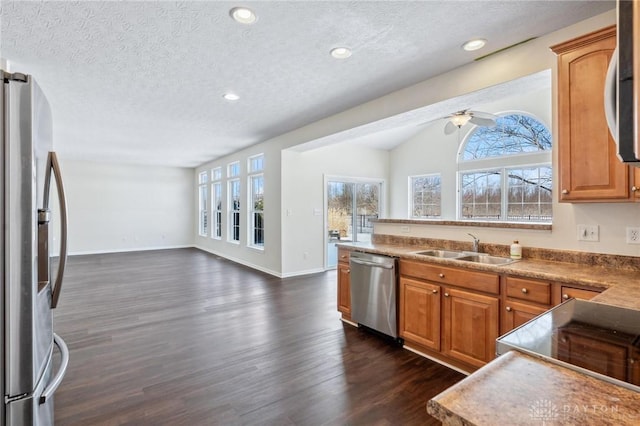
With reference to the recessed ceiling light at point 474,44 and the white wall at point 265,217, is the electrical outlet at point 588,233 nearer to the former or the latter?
the recessed ceiling light at point 474,44

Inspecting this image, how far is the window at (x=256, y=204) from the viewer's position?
695 centimetres

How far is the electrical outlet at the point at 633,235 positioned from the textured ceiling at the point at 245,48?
4.82 ft

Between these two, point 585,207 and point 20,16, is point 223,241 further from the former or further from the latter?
point 585,207

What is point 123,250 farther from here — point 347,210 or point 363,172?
point 363,172

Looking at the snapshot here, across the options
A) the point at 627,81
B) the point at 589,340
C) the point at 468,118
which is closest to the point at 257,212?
the point at 468,118

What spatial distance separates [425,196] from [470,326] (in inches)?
229

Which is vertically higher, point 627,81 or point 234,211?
point 627,81

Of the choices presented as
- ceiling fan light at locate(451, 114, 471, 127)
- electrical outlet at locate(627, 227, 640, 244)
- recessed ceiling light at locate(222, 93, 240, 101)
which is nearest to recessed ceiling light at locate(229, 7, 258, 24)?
recessed ceiling light at locate(222, 93, 240, 101)

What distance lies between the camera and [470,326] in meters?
2.42

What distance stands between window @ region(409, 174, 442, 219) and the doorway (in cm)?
90

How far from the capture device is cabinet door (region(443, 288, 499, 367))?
2301mm

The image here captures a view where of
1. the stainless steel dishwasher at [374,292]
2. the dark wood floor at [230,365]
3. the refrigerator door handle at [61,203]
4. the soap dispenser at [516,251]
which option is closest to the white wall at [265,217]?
the dark wood floor at [230,365]

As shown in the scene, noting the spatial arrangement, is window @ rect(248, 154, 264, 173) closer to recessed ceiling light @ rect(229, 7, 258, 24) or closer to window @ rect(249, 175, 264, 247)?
window @ rect(249, 175, 264, 247)

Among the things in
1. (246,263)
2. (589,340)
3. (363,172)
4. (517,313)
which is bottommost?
(246,263)
